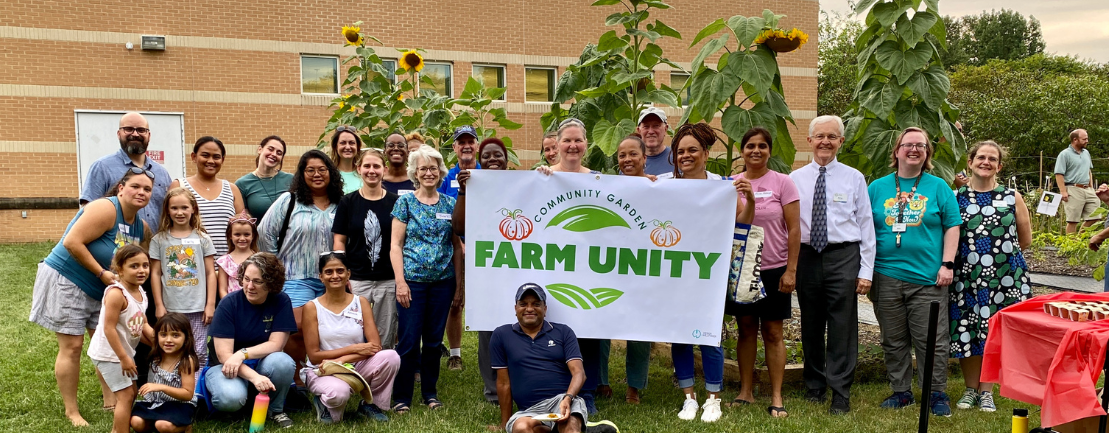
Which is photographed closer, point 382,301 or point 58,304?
point 58,304

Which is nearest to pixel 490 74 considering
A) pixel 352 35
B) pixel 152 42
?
pixel 152 42

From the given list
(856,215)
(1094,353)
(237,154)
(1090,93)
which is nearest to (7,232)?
(237,154)

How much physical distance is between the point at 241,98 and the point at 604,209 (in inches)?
554

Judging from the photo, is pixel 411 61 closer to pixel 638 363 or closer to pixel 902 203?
pixel 638 363

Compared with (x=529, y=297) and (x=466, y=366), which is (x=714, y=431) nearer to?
(x=529, y=297)

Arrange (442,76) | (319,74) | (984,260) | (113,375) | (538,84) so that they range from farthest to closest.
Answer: (538,84) → (442,76) → (319,74) → (984,260) → (113,375)

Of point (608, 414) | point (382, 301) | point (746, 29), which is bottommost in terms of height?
point (608, 414)

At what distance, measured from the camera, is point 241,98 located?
1730cm

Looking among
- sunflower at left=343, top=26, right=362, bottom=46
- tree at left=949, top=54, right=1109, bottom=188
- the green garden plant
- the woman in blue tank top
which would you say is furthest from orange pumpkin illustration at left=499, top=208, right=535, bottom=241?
tree at left=949, top=54, right=1109, bottom=188

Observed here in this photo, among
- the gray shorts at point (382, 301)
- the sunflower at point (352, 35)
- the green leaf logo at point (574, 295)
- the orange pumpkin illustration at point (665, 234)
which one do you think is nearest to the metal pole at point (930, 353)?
the orange pumpkin illustration at point (665, 234)

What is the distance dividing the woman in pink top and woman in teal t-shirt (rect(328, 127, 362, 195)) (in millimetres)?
2840

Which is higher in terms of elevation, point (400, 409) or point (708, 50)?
point (708, 50)

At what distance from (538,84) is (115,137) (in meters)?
9.08

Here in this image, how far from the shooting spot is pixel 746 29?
578 cm
